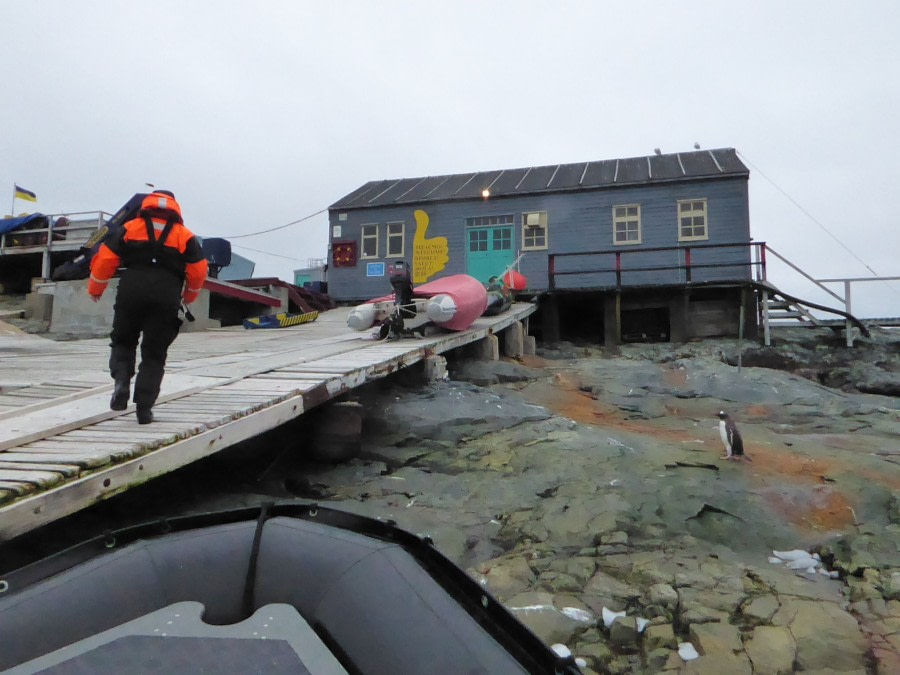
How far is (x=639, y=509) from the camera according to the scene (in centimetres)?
395

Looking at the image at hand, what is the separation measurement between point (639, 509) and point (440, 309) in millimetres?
4937

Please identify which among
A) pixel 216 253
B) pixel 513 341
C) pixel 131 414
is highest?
pixel 216 253

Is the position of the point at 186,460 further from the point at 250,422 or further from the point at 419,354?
the point at 419,354

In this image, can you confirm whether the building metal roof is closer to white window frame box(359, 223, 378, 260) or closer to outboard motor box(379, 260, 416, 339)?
white window frame box(359, 223, 378, 260)

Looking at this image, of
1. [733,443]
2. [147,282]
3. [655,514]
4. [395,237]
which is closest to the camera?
[147,282]

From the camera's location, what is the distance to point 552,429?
5.70 metres

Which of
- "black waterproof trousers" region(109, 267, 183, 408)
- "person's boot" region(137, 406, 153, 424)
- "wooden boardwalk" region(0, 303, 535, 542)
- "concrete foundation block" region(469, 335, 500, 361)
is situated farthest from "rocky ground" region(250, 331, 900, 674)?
"concrete foundation block" region(469, 335, 500, 361)

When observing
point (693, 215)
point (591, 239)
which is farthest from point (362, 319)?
point (693, 215)

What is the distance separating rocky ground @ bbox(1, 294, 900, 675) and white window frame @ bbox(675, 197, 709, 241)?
9.60m

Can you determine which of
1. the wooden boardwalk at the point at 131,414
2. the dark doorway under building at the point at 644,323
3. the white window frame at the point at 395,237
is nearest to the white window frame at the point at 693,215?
the dark doorway under building at the point at 644,323

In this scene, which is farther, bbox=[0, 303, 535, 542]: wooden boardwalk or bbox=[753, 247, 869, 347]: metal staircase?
bbox=[753, 247, 869, 347]: metal staircase

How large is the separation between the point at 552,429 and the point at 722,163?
15085 mm

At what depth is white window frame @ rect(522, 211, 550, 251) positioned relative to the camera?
17.8 metres

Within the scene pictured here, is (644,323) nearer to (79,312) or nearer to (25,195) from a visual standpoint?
(79,312)
